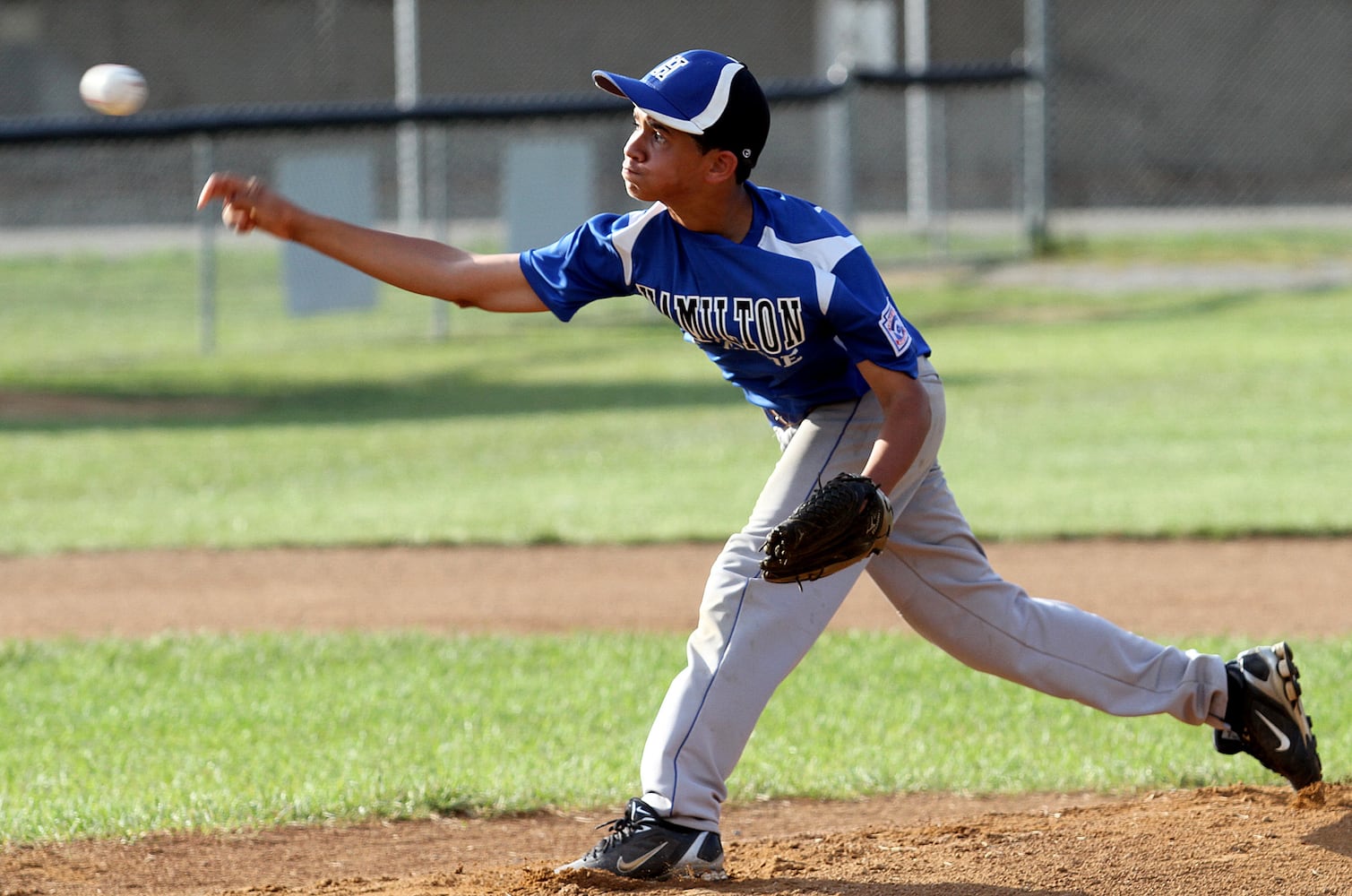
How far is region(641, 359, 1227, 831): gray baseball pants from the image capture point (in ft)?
10.6

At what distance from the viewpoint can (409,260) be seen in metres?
3.48

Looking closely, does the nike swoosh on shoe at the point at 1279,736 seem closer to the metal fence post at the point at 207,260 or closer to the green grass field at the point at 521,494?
the green grass field at the point at 521,494

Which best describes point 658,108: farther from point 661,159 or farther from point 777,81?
point 777,81

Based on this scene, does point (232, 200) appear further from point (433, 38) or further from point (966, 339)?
point (433, 38)

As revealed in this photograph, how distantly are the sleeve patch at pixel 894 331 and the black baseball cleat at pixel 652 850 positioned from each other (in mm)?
1003

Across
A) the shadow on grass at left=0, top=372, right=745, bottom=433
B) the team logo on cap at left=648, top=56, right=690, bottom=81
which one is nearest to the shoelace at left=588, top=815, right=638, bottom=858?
the team logo on cap at left=648, top=56, right=690, bottom=81

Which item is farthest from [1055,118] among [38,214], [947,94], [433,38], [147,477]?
[147,477]

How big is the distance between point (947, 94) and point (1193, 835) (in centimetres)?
2324

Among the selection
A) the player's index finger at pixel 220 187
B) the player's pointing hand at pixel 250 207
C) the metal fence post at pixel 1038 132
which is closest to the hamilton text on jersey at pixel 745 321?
the player's pointing hand at pixel 250 207

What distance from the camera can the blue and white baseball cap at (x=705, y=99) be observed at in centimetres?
316

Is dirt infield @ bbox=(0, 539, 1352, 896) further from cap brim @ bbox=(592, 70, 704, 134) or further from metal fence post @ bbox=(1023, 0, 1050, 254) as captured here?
metal fence post @ bbox=(1023, 0, 1050, 254)

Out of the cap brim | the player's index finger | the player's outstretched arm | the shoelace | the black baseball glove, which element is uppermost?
the cap brim

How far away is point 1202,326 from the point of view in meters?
14.7

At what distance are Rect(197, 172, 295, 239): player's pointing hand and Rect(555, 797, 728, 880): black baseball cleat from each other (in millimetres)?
1351
